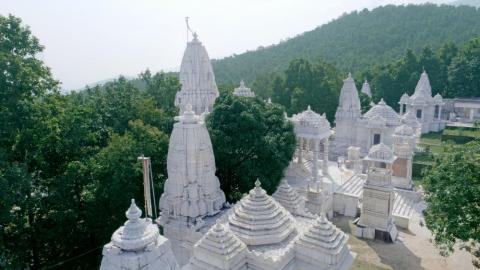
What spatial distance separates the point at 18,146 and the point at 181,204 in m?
7.68

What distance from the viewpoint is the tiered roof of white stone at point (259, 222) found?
505 inches

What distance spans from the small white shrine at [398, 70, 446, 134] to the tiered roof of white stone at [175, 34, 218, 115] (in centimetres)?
2781

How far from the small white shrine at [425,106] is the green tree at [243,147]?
29.2 meters

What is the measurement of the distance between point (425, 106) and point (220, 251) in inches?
1607

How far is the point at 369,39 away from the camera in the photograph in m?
96.0

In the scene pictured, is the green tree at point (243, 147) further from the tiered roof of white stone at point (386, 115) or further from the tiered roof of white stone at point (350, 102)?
the tiered roof of white stone at point (386, 115)

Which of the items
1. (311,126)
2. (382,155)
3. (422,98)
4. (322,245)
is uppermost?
(422,98)

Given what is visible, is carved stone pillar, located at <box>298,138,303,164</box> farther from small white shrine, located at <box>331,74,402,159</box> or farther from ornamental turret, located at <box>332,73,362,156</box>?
ornamental turret, located at <box>332,73,362,156</box>

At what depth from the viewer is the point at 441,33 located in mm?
89312

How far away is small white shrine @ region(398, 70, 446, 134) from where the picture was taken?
145 ft

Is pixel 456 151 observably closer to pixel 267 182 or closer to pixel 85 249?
pixel 267 182

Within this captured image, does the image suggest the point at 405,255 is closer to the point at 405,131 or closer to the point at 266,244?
the point at 266,244

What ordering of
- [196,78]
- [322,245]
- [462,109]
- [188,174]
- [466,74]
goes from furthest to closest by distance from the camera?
[466,74], [462,109], [196,78], [188,174], [322,245]

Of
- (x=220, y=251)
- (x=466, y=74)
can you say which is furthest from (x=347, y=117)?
(x=466, y=74)
